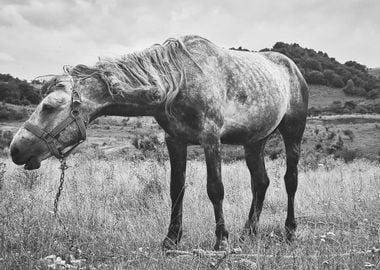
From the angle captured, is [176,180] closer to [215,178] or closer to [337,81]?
[215,178]

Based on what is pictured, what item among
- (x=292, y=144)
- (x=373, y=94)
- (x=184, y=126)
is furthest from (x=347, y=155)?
(x=373, y=94)

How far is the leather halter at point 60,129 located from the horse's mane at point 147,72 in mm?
272

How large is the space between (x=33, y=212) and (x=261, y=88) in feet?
10.7

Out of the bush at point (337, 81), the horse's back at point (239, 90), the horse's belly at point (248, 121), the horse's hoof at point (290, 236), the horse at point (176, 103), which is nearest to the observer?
the horse at point (176, 103)

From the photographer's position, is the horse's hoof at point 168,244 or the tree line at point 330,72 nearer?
the horse's hoof at point 168,244

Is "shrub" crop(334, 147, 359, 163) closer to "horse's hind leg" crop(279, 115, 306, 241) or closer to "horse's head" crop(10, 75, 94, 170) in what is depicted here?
"horse's hind leg" crop(279, 115, 306, 241)

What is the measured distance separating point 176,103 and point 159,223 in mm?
A: 1883

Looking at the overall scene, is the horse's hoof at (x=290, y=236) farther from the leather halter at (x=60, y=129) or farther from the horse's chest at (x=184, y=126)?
the leather halter at (x=60, y=129)

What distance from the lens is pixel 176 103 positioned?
11.8ft

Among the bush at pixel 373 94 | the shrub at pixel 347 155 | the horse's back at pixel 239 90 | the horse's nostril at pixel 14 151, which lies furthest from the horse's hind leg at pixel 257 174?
the bush at pixel 373 94

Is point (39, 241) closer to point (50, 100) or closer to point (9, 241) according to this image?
point (9, 241)

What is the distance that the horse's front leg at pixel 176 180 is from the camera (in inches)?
160

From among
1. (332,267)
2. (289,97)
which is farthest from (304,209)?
(332,267)

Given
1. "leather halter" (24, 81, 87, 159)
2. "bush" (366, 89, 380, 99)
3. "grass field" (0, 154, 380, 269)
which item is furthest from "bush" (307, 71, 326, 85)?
"leather halter" (24, 81, 87, 159)
